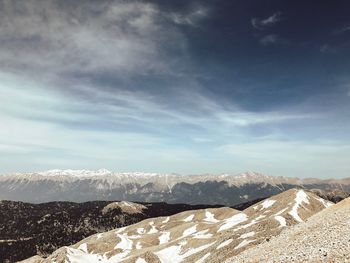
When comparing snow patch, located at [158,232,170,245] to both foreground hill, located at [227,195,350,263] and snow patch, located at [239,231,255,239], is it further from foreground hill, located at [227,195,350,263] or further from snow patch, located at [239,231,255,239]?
foreground hill, located at [227,195,350,263]

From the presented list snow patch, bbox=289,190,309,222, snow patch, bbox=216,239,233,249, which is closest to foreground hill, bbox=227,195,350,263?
snow patch, bbox=216,239,233,249

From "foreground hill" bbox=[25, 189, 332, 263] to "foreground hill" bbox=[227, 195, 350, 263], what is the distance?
18.2 metres

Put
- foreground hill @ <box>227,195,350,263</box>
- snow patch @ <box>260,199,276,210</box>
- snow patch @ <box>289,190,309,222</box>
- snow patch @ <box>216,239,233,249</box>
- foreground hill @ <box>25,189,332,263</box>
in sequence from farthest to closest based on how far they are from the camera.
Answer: snow patch @ <box>260,199,276,210</box> < snow patch @ <box>289,190,309,222</box> < snow patch @ <box>216,239,233,249</box> < foreground hill @ <box>25,189,332,263</box> < foreground hill @ <box>227,195,350,263</box>

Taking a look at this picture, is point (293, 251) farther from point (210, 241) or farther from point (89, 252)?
point (89, 252)

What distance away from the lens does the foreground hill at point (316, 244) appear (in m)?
30.5

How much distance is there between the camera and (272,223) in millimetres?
96625

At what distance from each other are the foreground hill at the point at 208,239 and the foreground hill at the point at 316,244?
18245mm

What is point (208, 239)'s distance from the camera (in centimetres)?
10400

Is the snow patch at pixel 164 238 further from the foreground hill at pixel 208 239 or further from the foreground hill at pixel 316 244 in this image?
the foreground hill at pixel 316 244

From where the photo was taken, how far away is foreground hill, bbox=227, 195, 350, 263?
30489 mm

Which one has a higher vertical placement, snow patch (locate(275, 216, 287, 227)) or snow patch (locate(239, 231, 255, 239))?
snow patch (locate(275, 216, 287, 227))

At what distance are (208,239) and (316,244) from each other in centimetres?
7111

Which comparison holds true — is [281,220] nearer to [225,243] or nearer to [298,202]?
[225,243]

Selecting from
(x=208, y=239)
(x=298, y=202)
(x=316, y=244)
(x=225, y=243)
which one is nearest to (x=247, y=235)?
(x=225, y=243)
